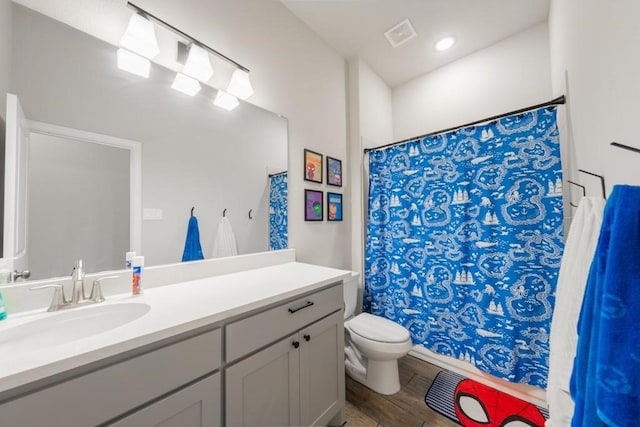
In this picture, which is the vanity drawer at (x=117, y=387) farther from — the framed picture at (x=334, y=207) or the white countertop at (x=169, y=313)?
the framed picture at (x=334, y=207)

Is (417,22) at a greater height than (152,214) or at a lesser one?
greater

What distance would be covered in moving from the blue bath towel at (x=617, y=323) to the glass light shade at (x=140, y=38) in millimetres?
1699

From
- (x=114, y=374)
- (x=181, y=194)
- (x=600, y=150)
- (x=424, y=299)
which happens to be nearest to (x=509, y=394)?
(x=424, y=299)

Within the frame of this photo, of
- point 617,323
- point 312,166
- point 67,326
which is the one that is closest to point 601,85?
point 617,323

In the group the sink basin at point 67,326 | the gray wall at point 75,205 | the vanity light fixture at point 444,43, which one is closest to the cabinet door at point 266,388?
the sink basin at point 67,326

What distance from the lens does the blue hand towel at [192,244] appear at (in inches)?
50.2

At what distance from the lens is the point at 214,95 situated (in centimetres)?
142

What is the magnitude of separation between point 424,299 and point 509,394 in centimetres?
74

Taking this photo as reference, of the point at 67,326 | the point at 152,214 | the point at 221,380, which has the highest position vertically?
the point at 152,214

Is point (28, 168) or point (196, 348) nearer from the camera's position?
point (196, 348)

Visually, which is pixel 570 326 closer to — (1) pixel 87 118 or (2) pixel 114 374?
(2) pixel 114 374

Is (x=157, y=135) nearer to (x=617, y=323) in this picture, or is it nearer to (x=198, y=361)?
(x=198, y=361)

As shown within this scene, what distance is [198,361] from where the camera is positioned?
2.57ft

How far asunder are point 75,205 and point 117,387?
0.77m
